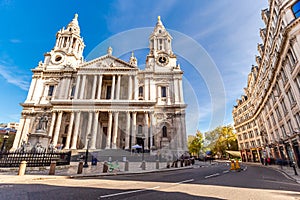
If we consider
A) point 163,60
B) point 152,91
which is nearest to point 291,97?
point 152,91

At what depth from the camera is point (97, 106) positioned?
2950 centimetres

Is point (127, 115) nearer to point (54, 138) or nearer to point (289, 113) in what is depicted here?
point (54, 138)

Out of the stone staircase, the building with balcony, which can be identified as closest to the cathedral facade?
the stone staircase

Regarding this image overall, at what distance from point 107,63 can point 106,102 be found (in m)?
11.1

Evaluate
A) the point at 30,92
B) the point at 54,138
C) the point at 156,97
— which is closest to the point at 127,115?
the point at 156,97

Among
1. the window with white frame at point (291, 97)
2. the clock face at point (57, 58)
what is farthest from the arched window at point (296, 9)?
the clock face at point (57, 58)

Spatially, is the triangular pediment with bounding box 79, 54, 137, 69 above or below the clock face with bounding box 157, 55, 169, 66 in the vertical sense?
below

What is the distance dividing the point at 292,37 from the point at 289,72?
13.5 ft

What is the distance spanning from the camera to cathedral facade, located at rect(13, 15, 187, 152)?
28594 mm

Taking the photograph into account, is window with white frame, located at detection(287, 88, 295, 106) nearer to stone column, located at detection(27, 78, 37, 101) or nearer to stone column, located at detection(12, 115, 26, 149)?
stone column, located at detection(12, 115, 26, 149)

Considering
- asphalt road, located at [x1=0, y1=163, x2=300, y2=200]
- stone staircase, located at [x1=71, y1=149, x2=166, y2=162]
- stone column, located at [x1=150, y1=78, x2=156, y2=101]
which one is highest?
stone column, located at [x1=150, y1=78, x2=156, y2=101]

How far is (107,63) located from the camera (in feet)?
117

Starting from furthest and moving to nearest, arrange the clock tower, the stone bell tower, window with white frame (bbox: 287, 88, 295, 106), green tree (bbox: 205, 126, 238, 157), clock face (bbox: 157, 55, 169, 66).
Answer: green tree (bbox: 205, 126, 238, 157) < clock face (bbox: 157, 55, 169, 66) < the clock tower < the stone bell tower < window with white frame (bbox: 287, 88, 295, 106)

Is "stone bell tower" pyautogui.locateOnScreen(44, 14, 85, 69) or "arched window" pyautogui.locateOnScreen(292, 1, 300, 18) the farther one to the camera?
"stone bell tower" pyautogui.locateOnScreen(44, 14, 85, 69)
